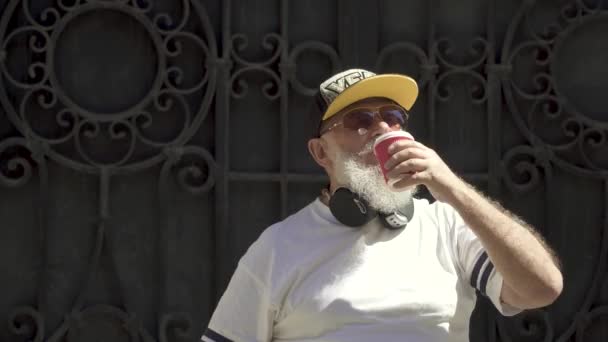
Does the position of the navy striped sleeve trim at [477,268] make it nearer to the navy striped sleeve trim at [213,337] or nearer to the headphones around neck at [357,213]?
the headphones around neck at [357,213]

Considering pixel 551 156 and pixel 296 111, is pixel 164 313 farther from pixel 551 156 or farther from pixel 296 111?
pixel 551 156

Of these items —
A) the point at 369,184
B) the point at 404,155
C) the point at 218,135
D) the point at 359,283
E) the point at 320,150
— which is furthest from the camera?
the point at 218,135

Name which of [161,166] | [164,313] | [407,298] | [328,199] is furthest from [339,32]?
[407,298]

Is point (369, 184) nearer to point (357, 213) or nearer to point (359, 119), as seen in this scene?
point (357, 213)

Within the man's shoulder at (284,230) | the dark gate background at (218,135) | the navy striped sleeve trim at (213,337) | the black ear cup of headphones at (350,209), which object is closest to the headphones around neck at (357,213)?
the black ear cup of headphones at (350,209)

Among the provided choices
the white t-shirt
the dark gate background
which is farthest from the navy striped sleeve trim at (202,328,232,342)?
the dark gate background

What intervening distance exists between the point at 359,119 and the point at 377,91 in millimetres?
90

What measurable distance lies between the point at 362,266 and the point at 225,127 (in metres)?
1.72

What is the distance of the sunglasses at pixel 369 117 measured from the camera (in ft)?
12.1

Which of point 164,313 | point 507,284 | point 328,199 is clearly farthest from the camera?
point 164,313

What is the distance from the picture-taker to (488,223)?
11.0ft

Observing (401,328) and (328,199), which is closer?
(401,328)

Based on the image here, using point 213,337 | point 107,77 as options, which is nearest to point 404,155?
point 213,337

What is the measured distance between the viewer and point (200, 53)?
5.22 meters
